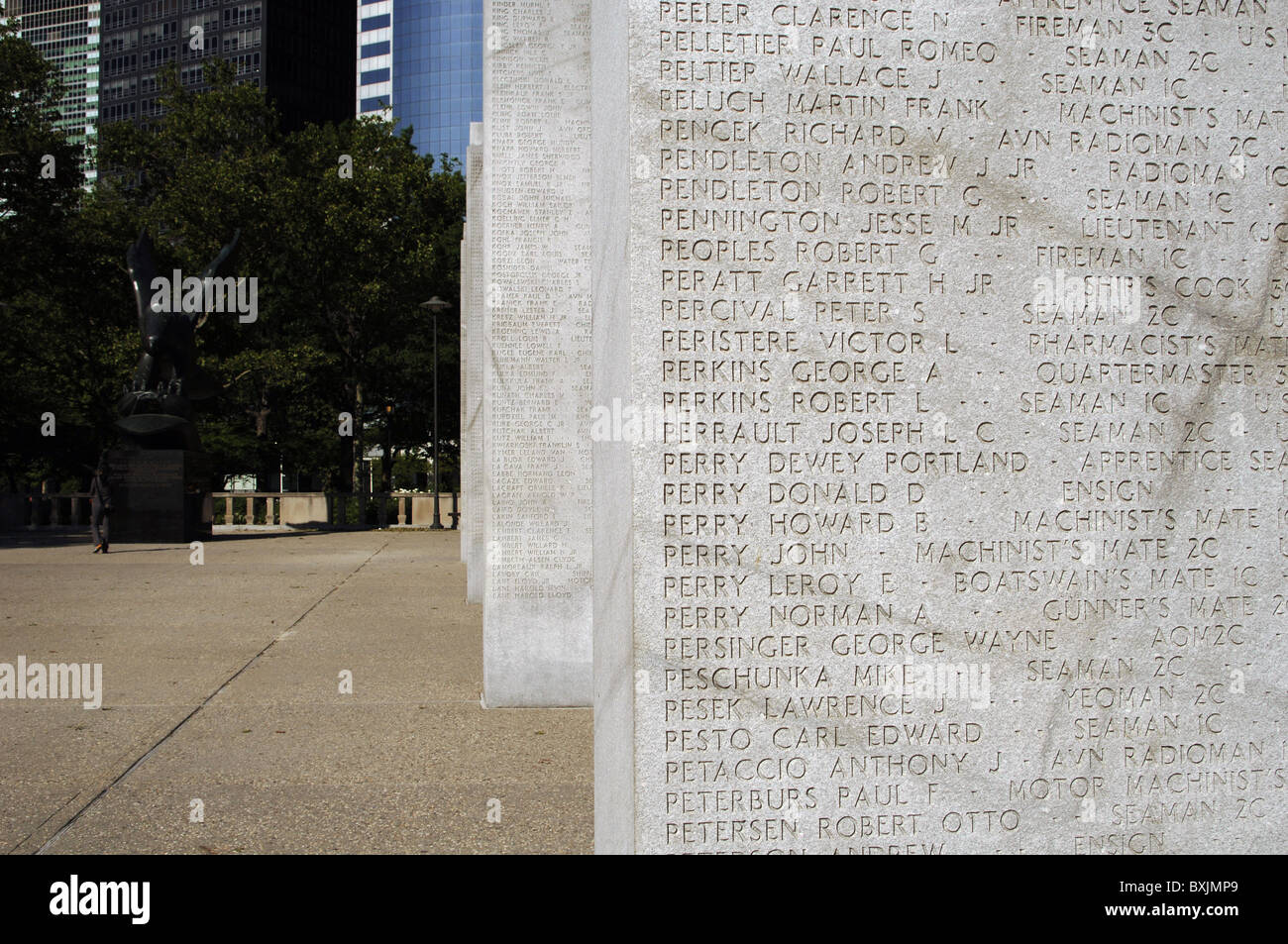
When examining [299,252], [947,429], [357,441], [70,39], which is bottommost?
[947,429]

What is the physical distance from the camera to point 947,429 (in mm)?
3117

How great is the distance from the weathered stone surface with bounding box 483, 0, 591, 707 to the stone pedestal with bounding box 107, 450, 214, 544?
20.9 metres

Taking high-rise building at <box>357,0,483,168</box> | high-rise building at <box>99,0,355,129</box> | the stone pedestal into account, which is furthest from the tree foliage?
high-rise building at <box>357,0,483,168</box>

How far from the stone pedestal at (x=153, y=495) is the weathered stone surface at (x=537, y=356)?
2090cm

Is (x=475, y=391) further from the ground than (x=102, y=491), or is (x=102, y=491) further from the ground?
(x=475, y=391)

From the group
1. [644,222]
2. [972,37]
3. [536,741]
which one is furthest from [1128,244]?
[536,741]

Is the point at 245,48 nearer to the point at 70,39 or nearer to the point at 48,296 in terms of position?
the point at 48,296

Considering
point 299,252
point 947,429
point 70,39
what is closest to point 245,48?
point 299,252

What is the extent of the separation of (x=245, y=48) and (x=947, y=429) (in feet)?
416

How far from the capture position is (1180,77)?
3215mm

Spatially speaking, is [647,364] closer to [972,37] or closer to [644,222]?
[644,222]

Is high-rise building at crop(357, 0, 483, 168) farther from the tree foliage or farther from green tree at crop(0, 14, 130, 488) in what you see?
green tree at crop(0, 14, 130, 488)

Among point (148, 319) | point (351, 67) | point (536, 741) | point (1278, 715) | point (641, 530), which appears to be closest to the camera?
point (641, 530)

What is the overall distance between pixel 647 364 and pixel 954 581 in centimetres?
106
